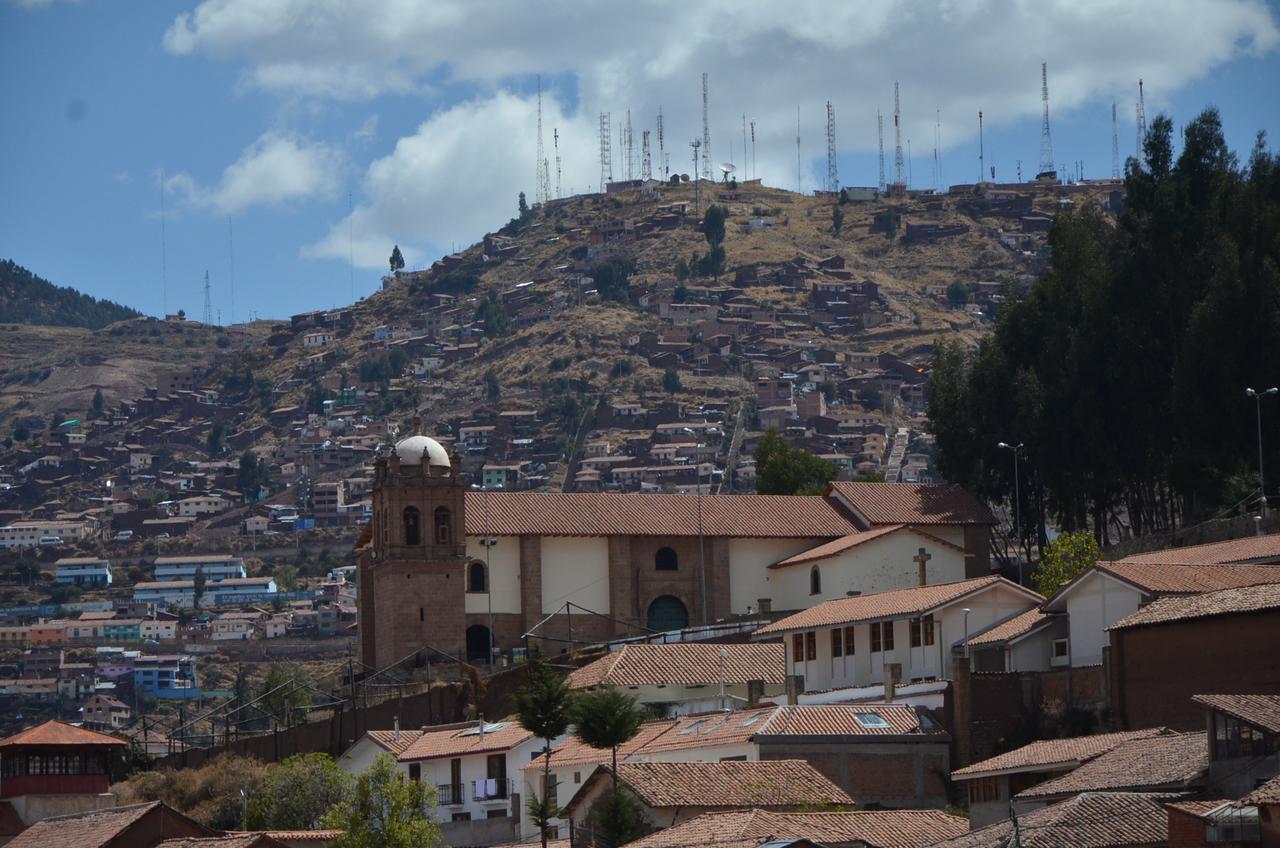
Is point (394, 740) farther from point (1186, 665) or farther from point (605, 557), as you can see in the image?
point (1186, 665)

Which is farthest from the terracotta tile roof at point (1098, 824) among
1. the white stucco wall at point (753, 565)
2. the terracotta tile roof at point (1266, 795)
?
the white stucco wall at point (753, 565)

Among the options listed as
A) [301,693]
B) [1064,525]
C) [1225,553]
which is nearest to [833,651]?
[1225,553]

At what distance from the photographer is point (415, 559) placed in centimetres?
8075

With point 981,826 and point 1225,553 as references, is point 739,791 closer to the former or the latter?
point 981,826

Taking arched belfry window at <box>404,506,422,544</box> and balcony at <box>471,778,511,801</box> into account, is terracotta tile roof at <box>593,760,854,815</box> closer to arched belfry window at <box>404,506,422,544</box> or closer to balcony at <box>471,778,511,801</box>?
balcony at <box>471,778,511,801</box>

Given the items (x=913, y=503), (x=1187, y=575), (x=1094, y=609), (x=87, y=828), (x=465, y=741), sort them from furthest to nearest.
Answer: (x=913, y=503) < (x=465, y=741) < (x=1094, y=609) < (x=1187, y=575) < (x=87, y=828)

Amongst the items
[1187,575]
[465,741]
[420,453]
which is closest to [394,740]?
[465,741]

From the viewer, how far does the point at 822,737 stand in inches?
1977

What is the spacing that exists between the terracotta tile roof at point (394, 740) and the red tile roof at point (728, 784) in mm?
15474

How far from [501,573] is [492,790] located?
→ 76.2ft

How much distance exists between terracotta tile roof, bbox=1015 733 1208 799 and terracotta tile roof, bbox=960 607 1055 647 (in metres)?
10.8

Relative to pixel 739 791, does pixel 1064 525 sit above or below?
above

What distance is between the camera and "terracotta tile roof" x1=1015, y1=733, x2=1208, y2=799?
126 feet

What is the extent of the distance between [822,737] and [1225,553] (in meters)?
12.5
